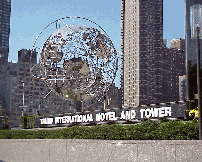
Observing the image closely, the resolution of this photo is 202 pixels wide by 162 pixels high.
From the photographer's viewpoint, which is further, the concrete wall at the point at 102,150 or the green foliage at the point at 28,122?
the green foliage at the point at 28,122

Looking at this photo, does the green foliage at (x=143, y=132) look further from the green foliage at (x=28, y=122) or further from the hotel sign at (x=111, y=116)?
the green foliage at (x=28, y=122)

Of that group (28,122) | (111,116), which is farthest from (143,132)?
(28,122)

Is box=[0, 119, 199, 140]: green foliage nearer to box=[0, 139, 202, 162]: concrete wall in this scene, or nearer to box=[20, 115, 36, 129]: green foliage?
box=[0, 139, 202, 162]: concrete wall

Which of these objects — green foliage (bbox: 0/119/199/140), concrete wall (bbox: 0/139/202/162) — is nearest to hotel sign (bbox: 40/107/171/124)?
green foliage (bbox: 0/119/199/140)

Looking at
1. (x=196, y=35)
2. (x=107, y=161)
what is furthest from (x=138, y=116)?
(x=196, y=35)

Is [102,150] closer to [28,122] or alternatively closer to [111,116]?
[111,116]

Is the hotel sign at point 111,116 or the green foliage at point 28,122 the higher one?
the hotel sign at point 111,116

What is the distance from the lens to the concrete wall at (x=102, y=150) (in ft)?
33.0

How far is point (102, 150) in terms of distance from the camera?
39.2 feet

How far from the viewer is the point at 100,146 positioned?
1202 centimetres

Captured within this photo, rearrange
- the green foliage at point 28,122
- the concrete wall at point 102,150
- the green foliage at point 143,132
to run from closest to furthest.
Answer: the concrete wall at point 102,150, the green foliage at point 143,132, the green foliage at point 28,122

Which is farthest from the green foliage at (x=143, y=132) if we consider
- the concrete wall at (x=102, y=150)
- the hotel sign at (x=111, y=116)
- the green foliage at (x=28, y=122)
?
the green foliage at (x=28, y=122)

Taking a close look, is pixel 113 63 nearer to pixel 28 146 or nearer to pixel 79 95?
pixel 79 95

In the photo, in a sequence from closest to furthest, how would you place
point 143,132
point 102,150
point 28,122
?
point 102,150 < point 143,132 < point 28,122
